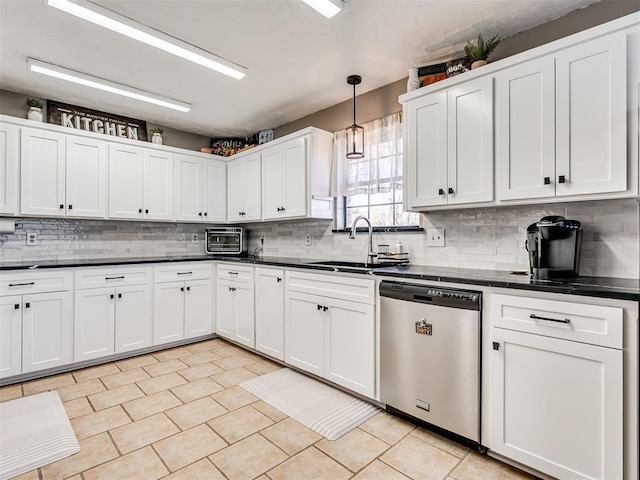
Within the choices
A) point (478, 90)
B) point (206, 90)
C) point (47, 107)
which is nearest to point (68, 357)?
point (47, 107)

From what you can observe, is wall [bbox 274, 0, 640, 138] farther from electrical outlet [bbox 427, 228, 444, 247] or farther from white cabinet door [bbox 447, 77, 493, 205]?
electrical outlet [bbox 427, 228, 444, 247]

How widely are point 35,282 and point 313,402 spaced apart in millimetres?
2576

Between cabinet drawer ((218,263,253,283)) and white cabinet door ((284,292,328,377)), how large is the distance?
2.20ft

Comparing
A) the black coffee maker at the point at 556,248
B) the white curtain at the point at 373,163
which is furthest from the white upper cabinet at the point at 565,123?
the white curtain at the point at 373,163

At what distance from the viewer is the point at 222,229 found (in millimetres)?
4496

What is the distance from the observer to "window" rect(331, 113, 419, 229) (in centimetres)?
311

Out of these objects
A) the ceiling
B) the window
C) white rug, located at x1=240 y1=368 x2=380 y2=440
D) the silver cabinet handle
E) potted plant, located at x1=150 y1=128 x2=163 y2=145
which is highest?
the ceiling

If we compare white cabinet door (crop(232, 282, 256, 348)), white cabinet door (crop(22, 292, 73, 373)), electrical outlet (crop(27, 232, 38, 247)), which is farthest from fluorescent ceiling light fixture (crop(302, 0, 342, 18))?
electrical outlet (crop(27, 232, 38, 247))

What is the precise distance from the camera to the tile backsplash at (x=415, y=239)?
201 centimetres

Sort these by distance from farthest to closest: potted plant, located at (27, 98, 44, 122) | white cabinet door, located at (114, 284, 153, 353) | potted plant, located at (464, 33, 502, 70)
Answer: white cabinet door, located at (114, 284, 153, 353)
potted plant, located at (27, 98, 44, 122)
potted plant, located at (464, 33, 502, 70)

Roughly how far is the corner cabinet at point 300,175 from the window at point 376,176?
13cm

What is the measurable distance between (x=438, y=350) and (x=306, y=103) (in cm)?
282

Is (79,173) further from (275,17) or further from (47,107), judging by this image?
(275,17)

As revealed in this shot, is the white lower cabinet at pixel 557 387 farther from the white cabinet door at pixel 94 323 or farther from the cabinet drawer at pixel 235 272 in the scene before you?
the white cabinet door at pixel 94 323
